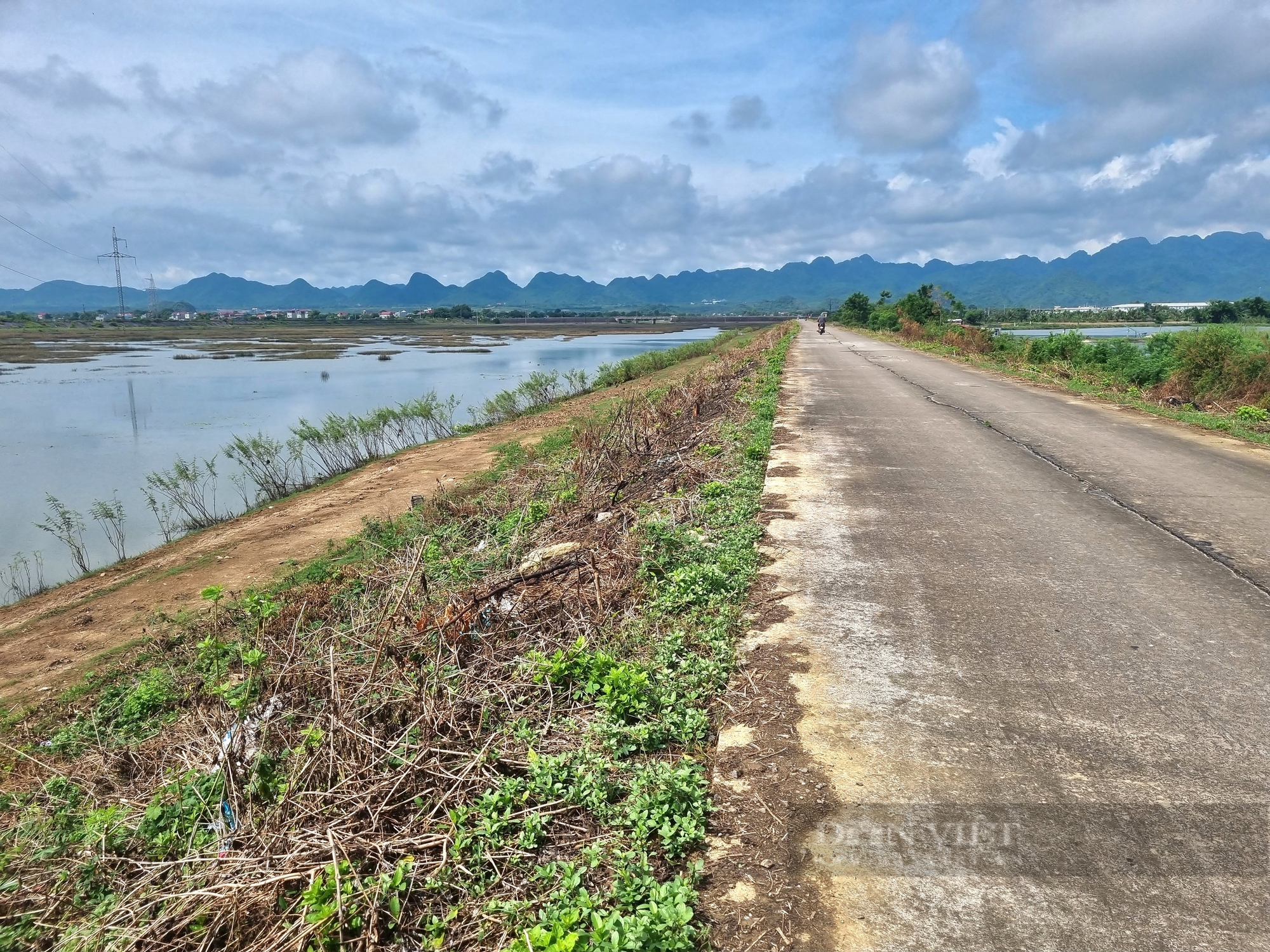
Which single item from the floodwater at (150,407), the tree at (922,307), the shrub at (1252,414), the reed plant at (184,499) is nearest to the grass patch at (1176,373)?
the shrub at (1252,414)

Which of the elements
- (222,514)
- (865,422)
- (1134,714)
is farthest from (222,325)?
(1134,714)

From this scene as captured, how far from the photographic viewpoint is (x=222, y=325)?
98.5 metres

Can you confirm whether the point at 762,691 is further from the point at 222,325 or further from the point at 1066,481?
the point at 222,325

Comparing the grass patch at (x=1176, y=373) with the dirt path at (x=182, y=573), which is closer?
the dirt path at (x=182, y=573)

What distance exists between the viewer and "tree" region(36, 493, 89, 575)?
12383 mm

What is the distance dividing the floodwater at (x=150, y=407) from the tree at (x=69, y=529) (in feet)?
0.55

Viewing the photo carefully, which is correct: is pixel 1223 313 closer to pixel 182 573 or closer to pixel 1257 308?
pixel 1257 308

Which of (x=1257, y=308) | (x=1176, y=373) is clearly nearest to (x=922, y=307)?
(x=1257, y=308)

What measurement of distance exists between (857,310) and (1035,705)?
72044 millimetres

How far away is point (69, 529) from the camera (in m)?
12.6

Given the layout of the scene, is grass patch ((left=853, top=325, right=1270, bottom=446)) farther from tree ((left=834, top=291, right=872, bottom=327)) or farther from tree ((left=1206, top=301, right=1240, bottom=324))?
tree ((left=834, top=291, right=872, bottom=327))

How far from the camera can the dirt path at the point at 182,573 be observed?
7.98 meters

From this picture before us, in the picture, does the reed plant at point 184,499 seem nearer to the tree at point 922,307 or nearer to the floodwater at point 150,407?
the floodwater at point 150,407

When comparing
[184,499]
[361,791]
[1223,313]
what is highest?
[1223,313]
